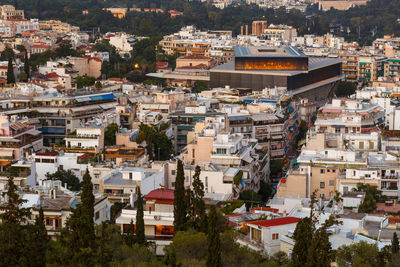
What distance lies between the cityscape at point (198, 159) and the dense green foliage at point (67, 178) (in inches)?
2.1

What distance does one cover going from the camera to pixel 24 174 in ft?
99.7

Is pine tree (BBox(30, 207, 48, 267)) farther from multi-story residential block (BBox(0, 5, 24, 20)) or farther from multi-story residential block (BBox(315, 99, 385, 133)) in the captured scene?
multi-story residential block (BBox(0, 5, 24, 20))

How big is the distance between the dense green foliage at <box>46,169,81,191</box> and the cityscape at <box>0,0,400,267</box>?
0.05m

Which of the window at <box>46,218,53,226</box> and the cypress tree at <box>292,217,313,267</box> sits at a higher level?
the cypress tree at <box>292,217,313,267</box>

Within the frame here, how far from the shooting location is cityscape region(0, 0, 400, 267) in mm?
20641

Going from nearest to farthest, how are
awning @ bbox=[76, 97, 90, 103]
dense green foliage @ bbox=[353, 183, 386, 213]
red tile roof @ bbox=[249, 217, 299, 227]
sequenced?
red tile roof @ bbox=[249, 217, 299, 227], dense green foliage @ bbox=[353, 183, 386, 213], awning @ bbox=[76, 97, 90, 103]

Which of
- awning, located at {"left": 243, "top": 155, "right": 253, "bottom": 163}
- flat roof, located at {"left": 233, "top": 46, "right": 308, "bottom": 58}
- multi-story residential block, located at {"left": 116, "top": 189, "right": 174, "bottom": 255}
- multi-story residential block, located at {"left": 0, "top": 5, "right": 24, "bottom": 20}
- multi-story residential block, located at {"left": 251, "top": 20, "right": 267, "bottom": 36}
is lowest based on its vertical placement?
multi-story residential block, located at {"left": 116, "top": 189, "right": 174, "bottom": 255}

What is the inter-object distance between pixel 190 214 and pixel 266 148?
673 inches

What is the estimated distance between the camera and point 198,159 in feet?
109

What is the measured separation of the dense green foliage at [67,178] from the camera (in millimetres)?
30922

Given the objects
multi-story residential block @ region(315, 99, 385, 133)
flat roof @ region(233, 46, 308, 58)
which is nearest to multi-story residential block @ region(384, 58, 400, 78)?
flat roof @ region(233, 46, 308, 58)

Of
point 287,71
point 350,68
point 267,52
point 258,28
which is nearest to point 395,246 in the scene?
point 287,71

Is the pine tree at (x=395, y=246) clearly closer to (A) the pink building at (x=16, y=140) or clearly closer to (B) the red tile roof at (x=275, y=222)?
(B) the red tile roof at (x=275, y=222)

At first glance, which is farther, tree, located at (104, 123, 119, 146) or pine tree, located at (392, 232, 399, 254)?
tree, located at (104, 123, 119, 146)
